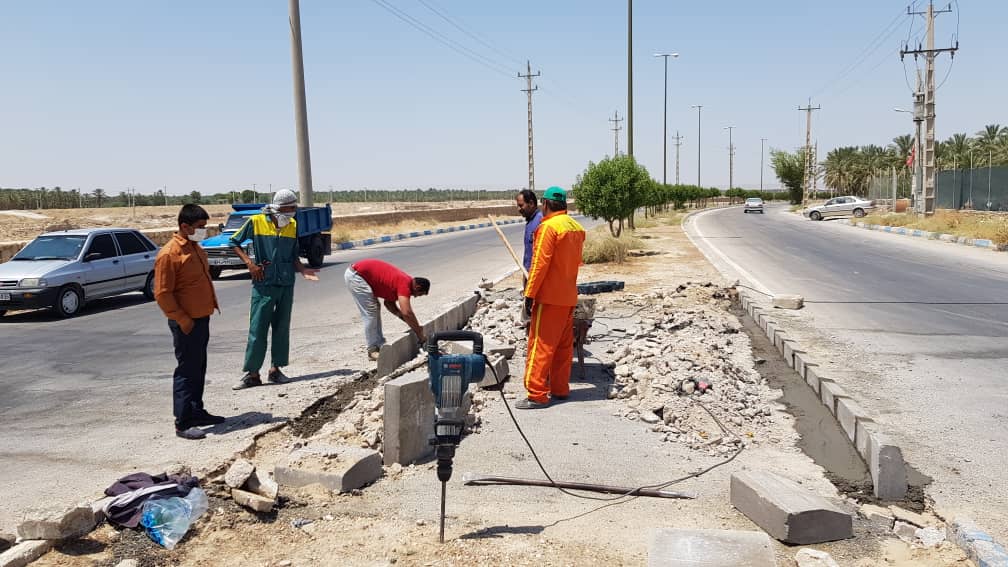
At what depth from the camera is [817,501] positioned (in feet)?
13.1

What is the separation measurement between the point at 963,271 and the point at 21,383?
664 inches

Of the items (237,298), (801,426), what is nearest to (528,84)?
(237,298)

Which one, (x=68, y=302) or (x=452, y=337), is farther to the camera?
(x=68, y=302)

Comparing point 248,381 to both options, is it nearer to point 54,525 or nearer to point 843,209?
point 54,525

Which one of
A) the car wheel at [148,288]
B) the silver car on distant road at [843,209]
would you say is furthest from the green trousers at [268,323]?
the silver car on distant road at [843,209]

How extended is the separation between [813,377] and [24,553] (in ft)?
20.2

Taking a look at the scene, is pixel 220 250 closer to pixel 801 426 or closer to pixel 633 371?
pixel 633 371

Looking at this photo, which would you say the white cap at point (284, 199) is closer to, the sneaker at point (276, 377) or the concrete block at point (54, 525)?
the sneaker at point (276, 377)

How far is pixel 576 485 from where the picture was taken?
461 centimetres

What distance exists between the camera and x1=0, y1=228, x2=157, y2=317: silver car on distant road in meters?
11.8

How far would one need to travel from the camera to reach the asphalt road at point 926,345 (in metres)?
5.03

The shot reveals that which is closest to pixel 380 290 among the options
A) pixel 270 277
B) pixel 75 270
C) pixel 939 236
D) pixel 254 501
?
pixel 270 277

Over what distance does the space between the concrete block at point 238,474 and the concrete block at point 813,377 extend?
4.77 meters

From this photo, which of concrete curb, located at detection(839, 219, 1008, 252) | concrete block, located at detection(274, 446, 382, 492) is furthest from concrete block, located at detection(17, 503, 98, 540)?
concrete curb, located at detection(839, 219, 1008, 252)
